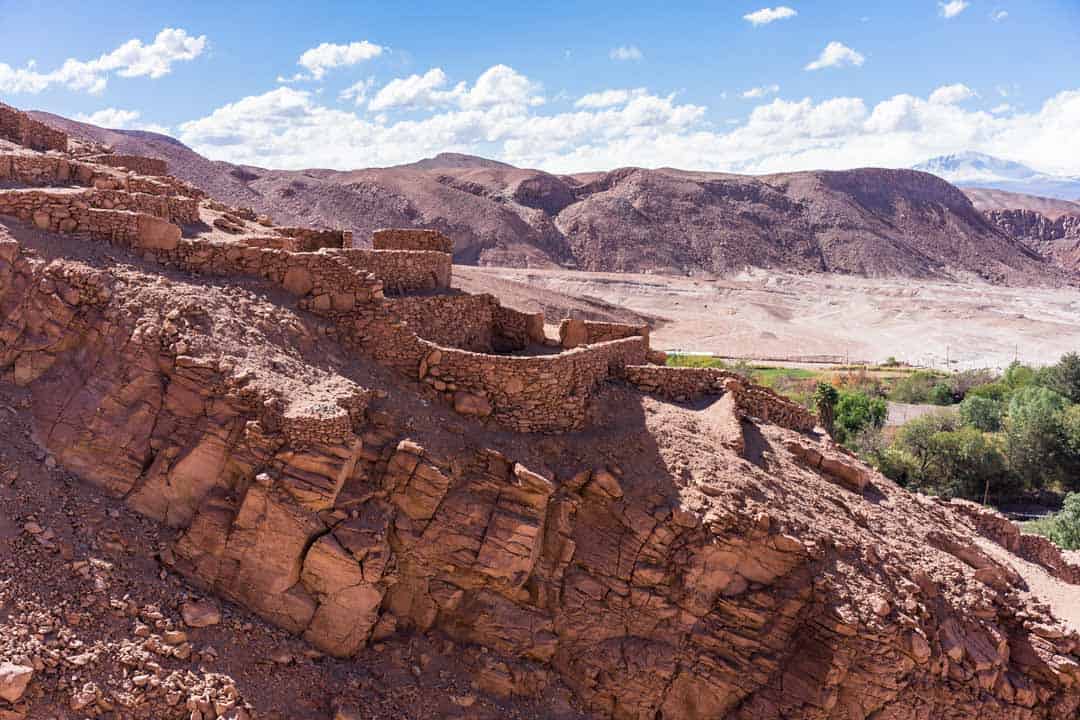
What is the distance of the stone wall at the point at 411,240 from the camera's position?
14062 millimetres

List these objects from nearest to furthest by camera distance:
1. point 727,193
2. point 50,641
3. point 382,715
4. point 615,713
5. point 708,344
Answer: point 50,641 < point 382,715 < point 615,713 < point 708,344 < point 727,193

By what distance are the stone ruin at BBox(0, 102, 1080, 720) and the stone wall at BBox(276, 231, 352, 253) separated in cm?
187

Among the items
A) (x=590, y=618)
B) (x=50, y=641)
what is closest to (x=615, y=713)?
(x=590, y=618)

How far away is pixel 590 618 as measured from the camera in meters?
9.56

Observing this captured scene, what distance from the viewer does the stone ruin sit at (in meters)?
8.52

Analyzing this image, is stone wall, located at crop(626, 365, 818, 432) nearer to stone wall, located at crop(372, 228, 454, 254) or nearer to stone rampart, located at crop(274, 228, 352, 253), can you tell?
stone wall, located at crop(372, 228, 454, 254)

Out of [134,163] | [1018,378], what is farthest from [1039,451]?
[134,163]

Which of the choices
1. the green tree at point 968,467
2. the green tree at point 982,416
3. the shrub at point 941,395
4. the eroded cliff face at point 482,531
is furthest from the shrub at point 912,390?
the eroded cliff face at point 482,531

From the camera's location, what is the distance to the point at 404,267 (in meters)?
12.3

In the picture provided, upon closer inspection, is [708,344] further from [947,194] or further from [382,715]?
[947,194]

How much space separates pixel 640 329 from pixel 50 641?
31.6 feet

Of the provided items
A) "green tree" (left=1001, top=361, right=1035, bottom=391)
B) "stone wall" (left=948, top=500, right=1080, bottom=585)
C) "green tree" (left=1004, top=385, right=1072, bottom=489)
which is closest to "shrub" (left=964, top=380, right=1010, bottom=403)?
"green tree" (left=1001, top=361, right=1035, bottom=391)

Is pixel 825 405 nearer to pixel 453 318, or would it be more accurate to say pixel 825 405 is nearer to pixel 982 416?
Answer: pixel 982 416

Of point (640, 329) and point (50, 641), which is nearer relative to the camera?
point (50, 641)
